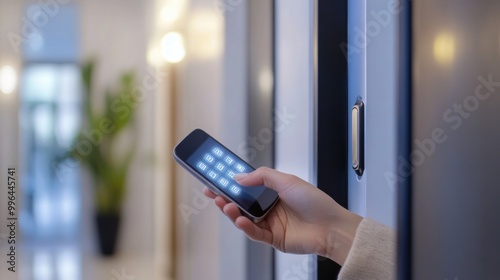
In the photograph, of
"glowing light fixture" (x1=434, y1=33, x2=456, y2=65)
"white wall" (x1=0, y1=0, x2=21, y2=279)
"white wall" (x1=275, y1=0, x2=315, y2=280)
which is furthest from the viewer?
"white wall" (x1=0, y1=0, x2=21, y2=279)

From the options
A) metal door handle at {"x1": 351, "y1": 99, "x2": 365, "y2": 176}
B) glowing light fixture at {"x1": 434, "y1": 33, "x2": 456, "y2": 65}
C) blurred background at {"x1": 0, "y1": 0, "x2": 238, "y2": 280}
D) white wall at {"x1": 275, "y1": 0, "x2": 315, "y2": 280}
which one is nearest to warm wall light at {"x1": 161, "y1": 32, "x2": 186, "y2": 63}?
blurred background at {"x1": 0, "y1": 0, "x2": 238, "y2": 280}

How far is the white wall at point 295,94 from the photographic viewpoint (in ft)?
3.27

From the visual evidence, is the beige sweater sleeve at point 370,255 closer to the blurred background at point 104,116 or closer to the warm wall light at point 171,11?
the blurred background at point 104,116

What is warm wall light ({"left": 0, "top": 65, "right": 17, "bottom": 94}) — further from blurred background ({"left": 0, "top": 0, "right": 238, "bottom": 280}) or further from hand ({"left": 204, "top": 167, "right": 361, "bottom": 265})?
hand ({"left": 204, "top": 167, "right": 361, "bottom": 265})

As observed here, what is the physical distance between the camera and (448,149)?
23cm

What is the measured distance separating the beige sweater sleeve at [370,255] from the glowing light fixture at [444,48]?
425 millimetres

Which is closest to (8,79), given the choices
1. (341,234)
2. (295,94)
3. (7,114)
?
(7,114)

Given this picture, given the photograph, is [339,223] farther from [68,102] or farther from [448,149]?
[68,102]

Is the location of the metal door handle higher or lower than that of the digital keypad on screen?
higher

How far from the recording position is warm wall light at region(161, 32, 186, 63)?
1388 millimetres

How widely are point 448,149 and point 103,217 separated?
4.17ft

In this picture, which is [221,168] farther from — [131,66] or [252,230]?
[131,66]

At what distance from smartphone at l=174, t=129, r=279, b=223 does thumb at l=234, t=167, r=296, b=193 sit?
0.06 feet

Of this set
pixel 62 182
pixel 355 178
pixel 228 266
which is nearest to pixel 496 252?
pixel 355 178
